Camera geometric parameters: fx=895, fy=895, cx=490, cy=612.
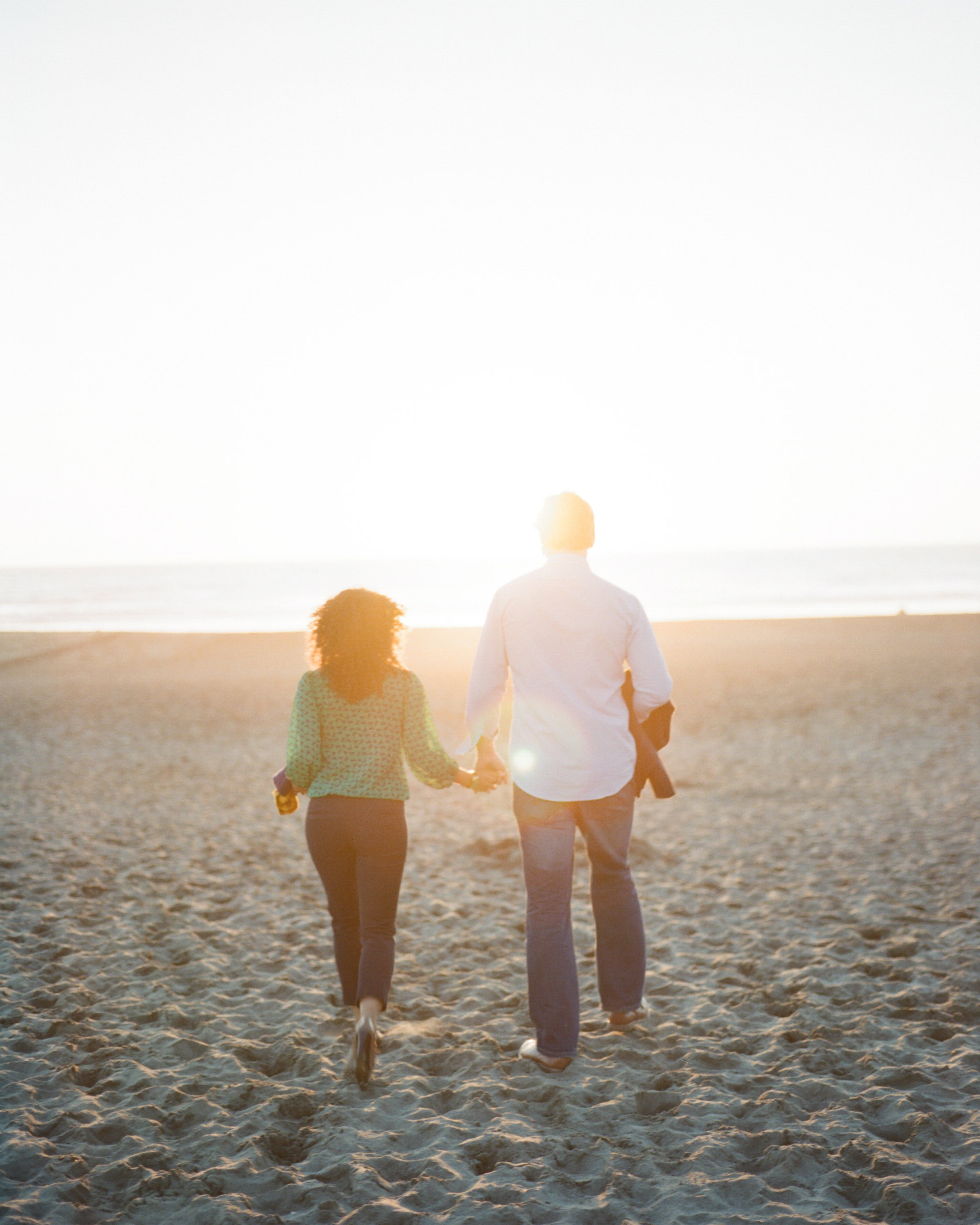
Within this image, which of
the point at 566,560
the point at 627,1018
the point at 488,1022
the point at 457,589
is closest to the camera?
the point at 566,560

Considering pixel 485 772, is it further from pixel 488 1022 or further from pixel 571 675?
pixel 488 1022

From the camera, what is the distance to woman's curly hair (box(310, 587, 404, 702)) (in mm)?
3617

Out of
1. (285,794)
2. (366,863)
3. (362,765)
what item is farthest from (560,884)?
(285,794)

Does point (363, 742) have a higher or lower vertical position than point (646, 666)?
lower

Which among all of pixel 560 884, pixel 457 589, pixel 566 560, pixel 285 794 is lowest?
pixel 560 884

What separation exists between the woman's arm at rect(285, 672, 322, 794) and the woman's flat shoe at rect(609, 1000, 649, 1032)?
1.76 metres

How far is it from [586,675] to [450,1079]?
178 cm

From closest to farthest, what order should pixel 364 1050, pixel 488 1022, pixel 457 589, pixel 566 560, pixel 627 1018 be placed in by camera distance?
1. pixel 364 1050
2. pixel 566 560
3. pixel 627 1018
4. pixel 488 1022
5. pixel 457 589

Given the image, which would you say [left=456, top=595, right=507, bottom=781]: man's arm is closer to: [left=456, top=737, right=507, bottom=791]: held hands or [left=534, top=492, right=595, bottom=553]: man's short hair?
[left=456, top=737, right=507, bottom=791]: held hands

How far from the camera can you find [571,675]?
11.9ft

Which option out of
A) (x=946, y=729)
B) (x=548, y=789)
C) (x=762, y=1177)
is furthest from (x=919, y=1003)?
(x=946, y=729)

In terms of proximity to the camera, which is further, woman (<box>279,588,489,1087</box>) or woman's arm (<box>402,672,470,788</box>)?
woman's arm (<box>402,672,470,788</box>)

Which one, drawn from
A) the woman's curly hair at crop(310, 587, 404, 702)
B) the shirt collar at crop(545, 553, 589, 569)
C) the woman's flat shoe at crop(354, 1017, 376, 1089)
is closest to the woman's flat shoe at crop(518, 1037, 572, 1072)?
the woman's flat shoe at crop(354, 1017, 376, 1089)

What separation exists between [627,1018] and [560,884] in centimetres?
89
